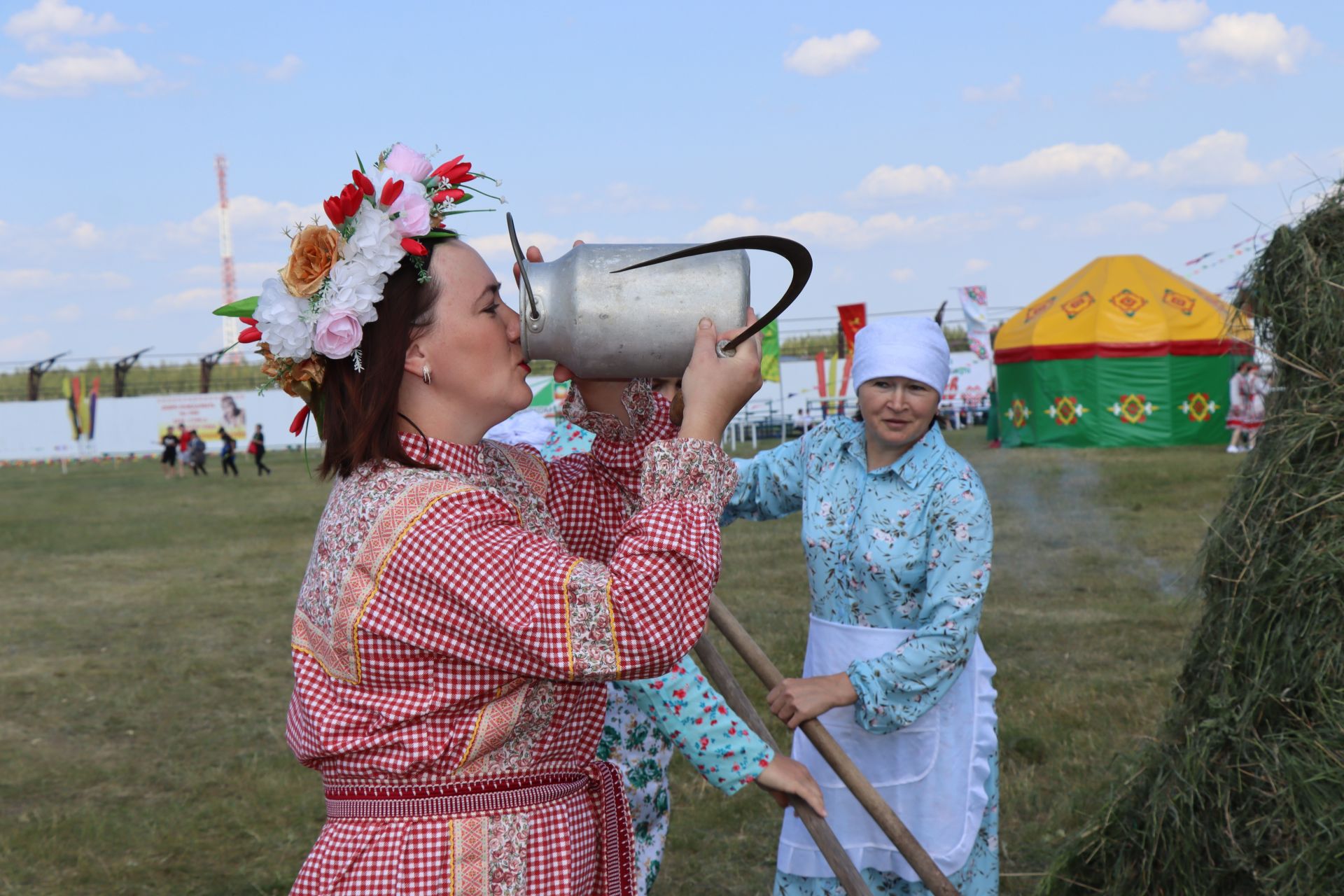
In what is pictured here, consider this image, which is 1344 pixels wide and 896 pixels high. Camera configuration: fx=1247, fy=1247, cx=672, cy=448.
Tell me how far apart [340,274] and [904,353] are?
1774 millimetres

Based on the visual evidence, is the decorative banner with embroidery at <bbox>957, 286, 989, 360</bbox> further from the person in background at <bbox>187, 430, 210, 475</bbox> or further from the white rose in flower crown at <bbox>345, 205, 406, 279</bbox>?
the white rose in flower crown at <bbox>345, 205, 406, 279</bbox>

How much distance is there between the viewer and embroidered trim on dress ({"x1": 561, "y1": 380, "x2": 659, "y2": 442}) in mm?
2508

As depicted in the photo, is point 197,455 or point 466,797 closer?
point 466,797

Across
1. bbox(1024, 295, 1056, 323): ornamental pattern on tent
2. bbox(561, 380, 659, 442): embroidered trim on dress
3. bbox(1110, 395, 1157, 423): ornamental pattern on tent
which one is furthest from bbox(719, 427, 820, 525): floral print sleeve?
bbox(1024, 295, 1056, 323): ornamental pattern on tent

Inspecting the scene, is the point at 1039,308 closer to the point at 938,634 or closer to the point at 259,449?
the point at 259,449

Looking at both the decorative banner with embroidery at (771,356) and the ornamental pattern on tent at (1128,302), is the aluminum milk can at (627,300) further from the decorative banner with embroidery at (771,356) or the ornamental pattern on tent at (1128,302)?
the decorative banner with embroidery at (771,356)

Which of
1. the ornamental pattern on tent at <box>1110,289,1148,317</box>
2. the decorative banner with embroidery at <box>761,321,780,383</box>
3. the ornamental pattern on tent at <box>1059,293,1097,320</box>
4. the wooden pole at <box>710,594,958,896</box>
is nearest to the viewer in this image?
the wooden pole at <box>710,594,958,896</box>

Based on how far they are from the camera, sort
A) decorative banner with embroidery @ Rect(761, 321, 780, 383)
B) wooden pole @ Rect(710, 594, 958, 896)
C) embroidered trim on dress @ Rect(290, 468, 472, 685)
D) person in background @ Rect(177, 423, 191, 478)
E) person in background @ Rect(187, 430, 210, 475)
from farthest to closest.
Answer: person in background @ Rect(177, 423, 191, 478) → person in background @ Rect(187, 430, 210, 475) → decorative banner with embroidery @ Rect(761, 321, 780, 383) → wooden pole @ Rect(710, 594, 958, 896) → embroidered trim on dress @ Rect(290, 468, 472, 685)

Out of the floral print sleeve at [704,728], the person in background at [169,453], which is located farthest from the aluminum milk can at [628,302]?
the person in background at [169,453]

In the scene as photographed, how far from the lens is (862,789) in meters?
2.64

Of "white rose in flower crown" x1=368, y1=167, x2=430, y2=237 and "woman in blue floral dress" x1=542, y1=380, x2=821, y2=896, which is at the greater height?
"white rose in flower crown" x1=368, y1=167, x2=430, y2=237

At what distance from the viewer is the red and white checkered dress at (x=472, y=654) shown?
170cm

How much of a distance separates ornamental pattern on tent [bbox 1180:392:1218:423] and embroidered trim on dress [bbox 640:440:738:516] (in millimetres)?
21838

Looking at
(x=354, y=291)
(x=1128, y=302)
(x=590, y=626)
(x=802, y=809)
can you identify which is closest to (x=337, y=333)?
(x=354, y=291)
